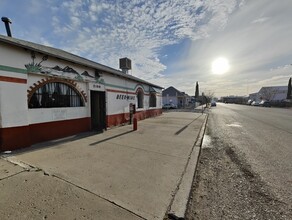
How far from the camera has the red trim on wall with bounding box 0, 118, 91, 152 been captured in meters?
6.07

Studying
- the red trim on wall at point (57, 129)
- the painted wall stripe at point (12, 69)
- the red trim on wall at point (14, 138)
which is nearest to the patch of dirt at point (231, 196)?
the red trim on wall at point (14, 138)

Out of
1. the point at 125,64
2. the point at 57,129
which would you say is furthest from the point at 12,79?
the point at 125,64

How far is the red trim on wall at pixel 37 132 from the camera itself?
6074mm

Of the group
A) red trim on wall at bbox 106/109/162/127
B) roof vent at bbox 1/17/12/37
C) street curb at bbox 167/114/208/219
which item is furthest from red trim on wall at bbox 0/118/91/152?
roof vent at bbox 1/17/12/37

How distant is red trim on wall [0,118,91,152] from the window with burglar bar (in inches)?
31.6

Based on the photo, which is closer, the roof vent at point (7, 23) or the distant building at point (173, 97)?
the roof vent at point (7, 23)

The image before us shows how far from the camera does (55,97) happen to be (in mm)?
8062

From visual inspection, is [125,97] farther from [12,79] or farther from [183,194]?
[183,194]

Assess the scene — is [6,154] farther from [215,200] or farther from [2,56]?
[215,200]

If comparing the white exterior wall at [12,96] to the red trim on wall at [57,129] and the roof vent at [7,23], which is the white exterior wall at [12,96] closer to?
the red trim on wall at [57,129]

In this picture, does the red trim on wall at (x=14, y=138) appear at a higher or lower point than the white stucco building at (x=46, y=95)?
lower

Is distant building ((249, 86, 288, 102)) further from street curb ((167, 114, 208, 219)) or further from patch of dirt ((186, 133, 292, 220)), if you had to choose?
street curb ((167, 114, 208, 219))

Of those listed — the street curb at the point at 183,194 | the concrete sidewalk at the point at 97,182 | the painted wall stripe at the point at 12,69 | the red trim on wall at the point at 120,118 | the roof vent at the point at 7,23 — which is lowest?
the street curb at the point at 183,194

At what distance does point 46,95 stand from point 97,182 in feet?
17.7
